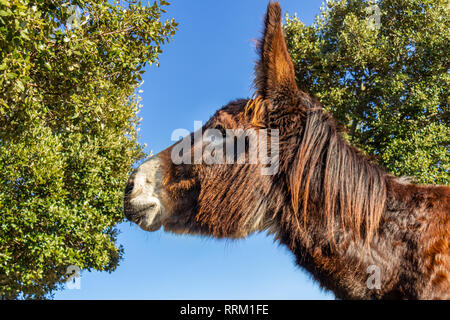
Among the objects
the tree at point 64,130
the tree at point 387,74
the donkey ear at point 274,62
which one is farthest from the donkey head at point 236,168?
the tree at point 387,74

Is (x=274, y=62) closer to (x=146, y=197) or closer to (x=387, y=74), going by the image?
(x=146, y=197)

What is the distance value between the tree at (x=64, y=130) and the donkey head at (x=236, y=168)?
128 inches

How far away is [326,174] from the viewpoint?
234 cm

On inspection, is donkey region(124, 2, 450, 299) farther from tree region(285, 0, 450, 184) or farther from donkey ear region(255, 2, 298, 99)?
tree region(285, 0, 450, 184)

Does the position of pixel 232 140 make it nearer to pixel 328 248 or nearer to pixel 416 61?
pixel 328 248

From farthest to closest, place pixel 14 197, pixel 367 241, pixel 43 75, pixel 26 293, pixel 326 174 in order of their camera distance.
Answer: pixel 26 293 → pixel 14 197 → pixel 43 75 → pixel 326 174 → pixel 367 241

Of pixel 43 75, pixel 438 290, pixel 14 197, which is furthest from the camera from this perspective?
pixel 14 197

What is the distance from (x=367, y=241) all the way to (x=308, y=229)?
38 centimetres

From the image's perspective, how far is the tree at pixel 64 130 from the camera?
18.9 ft

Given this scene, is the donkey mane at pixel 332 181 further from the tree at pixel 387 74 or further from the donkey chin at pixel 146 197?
the tree at pixel 387 74

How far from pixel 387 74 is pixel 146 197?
35.6 ft

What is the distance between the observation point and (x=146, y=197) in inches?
112

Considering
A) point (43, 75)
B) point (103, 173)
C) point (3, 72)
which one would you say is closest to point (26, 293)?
point (103, 173)

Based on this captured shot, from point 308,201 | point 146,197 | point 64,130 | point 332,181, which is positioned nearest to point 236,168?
point 308,201
